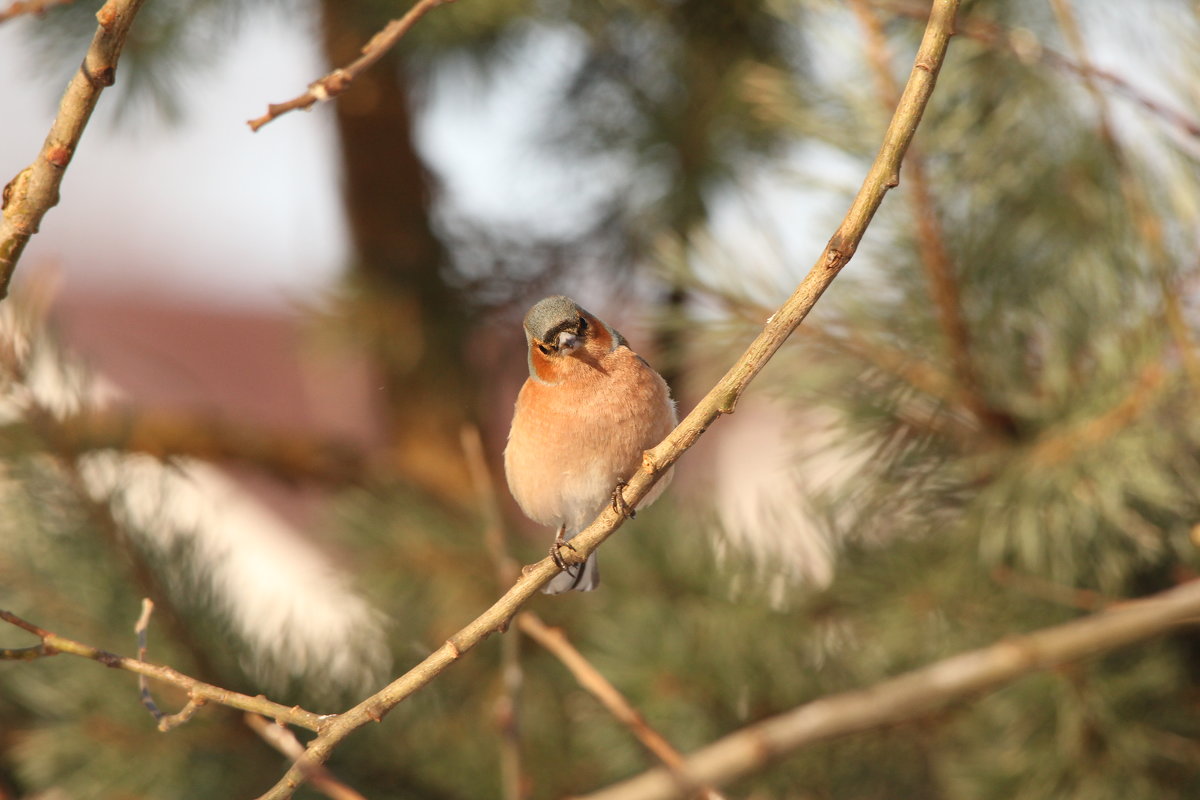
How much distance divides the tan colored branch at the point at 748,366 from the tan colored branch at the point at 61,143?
0.38 meters

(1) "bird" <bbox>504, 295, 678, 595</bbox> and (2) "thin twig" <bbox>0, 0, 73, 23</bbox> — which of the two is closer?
(2) "thin twig" <bbox>0, 0, 73, 23</bbox>

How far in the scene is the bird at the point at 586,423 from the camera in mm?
1123

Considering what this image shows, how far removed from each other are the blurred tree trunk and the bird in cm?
84

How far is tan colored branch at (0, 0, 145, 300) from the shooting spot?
738mm

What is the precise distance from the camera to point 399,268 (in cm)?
211

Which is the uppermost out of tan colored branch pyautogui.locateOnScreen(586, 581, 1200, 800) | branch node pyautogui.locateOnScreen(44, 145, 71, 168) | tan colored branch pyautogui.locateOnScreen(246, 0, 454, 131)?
tan colored branch pyautogui.locateOnScreen(246, 0, 454, 131)

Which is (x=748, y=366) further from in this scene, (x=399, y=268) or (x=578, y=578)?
(x=399, y=268)

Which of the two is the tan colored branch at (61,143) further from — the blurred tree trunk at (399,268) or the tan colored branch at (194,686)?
the blurred tree trunk at (399,268)

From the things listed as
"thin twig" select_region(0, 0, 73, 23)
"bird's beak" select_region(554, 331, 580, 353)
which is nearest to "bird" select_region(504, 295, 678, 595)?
"bird's beak" select_region(554, 331, 580, 353)

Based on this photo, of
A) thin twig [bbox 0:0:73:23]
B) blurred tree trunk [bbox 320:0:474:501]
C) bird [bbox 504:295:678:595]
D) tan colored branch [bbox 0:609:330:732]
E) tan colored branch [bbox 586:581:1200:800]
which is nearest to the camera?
tan colored branch [bbox 586:581:1200:800]

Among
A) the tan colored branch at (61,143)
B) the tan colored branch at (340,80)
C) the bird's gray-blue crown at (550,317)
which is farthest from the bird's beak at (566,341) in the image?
the tan colored branch at (61,143)

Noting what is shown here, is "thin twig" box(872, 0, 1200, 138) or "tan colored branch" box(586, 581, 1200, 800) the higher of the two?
"thin twig" box(872, 0, 1200, 138)

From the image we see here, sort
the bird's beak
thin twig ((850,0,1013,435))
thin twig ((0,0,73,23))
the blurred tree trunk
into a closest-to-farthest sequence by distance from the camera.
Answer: thin twig ((0,0,73,23)) → the bird's beak → thin twig ((850,0,1013,435)) → the blurred tree trunk

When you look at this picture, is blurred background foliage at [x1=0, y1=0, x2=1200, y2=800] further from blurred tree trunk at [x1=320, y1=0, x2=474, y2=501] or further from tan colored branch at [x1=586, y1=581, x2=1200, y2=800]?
tan colored branch at [x1=586, y1=581, x2=1200, y2=800]
